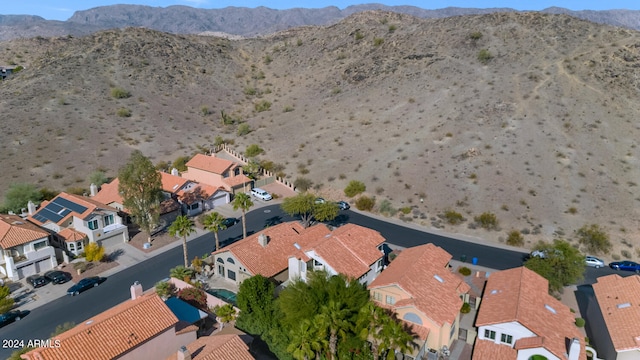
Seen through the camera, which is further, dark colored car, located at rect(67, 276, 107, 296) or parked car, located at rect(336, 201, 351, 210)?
parked car, located at rect(336, 201, 351, 210)

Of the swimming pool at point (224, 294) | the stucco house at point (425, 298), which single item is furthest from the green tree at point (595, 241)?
the swimming pool at point (224, 294)

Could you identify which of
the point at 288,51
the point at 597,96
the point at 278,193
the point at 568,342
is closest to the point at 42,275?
the point at 278,193

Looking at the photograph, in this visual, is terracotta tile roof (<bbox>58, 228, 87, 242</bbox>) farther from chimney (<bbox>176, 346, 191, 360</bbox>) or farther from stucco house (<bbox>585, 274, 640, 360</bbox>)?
stucco house (<bbox>585, 274, 640, 360</bbox>)

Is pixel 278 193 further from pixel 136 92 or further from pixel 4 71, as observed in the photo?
pixel 4 71

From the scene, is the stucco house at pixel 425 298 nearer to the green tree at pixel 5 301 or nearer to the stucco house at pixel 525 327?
the stucco house at pixel 525 327

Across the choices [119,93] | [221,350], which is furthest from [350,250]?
[119,93]

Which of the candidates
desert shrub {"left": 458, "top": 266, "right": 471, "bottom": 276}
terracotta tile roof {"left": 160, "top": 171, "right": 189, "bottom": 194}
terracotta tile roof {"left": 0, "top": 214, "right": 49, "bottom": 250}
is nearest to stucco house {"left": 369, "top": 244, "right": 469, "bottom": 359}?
desert shrub {"left": 458, "top": 266, "right": 471, "bottom": 276}
